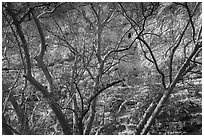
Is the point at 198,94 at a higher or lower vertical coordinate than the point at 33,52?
lower

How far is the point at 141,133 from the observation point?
2613mm

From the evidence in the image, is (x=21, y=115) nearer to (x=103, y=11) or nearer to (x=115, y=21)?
(x=103, y=11)

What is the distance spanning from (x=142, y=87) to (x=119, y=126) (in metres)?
1.57

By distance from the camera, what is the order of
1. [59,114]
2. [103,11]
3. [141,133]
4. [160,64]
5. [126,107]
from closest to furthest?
[141,133]
[59,114]
[103,11]
[126,107]
[160,64]

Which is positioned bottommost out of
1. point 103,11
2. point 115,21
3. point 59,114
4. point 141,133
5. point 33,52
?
point 141,133

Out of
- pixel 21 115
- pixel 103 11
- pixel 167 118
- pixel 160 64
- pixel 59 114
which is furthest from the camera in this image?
pixel 160 64

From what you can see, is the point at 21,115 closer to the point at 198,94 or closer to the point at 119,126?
the point at 119,126

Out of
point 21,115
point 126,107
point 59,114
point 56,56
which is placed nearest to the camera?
point 59,114

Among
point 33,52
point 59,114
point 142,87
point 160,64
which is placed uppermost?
point 33,52

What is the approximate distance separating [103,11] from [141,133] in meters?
2.65

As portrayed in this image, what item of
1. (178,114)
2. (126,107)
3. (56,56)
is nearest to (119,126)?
(126,107)

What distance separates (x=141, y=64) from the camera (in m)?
6.60

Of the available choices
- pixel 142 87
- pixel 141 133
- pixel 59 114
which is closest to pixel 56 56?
pixel 142 87

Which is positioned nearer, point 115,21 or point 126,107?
point 126,107
